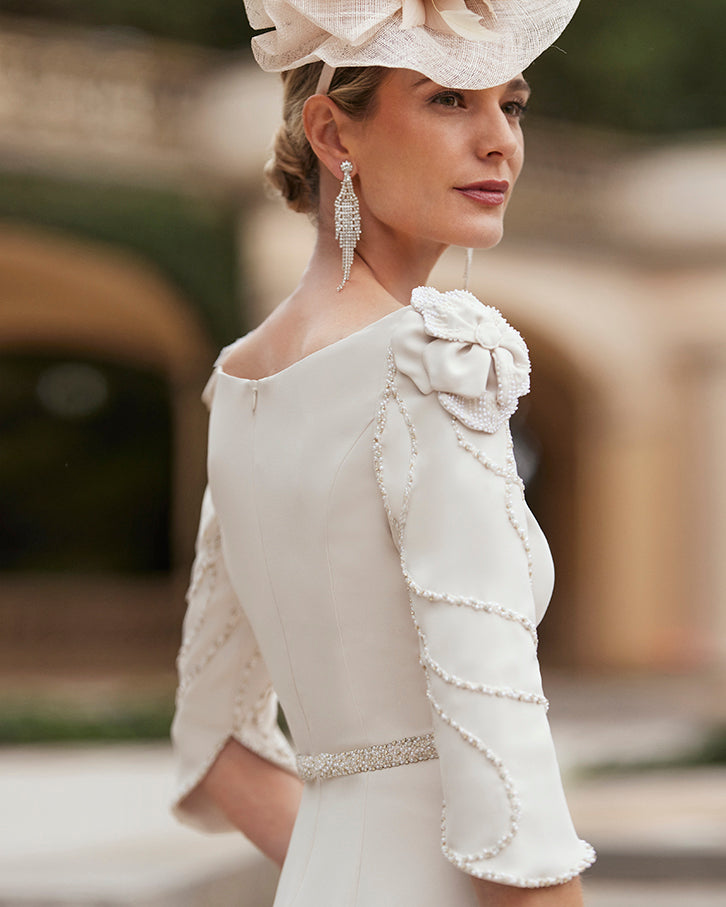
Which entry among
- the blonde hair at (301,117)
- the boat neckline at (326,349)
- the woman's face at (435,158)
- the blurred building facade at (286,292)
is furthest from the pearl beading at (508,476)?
the blurred building facade at (286,292)

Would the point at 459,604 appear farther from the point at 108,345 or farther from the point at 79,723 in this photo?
the point at 108,345

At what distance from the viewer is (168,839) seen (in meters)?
4.37

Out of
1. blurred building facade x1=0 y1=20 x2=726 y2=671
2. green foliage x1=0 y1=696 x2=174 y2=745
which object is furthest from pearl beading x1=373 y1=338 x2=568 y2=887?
blurred building facade x1=0 y1=20 x2=726 y2=671

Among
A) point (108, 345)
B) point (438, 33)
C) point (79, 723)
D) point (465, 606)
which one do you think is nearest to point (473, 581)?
point (465, 606)

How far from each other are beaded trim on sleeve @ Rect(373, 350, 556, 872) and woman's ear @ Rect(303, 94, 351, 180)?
267 mm

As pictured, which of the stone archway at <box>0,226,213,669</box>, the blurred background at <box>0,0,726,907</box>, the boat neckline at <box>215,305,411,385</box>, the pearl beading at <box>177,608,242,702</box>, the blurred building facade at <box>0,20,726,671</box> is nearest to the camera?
the boat neckline at <box>215,305,411,385</box>

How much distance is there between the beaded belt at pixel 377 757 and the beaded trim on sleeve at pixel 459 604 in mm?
75

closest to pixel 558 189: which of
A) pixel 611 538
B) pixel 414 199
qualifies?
pixel 611 538

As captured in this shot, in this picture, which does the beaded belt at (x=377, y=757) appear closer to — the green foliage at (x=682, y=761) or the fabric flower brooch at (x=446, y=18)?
the fabric flower brooch at (x=446, y=18)

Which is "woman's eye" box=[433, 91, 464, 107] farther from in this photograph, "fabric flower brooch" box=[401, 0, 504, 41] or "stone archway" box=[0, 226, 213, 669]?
"stone archway" box=[0, 226, 213, 669]

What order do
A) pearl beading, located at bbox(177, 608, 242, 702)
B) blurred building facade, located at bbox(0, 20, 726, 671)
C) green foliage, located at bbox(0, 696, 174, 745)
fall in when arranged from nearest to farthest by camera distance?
pearl beading, located at bbox(177, 608, 242, 702) → green foliage, located at bbox(0, 696, 174, 745) → blurred building facade, located at bbox(0, 20, 726, 671)

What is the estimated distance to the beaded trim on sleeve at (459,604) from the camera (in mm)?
1045

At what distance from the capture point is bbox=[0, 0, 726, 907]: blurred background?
5859 millimetres

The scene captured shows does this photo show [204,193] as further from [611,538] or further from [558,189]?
[611,538]
